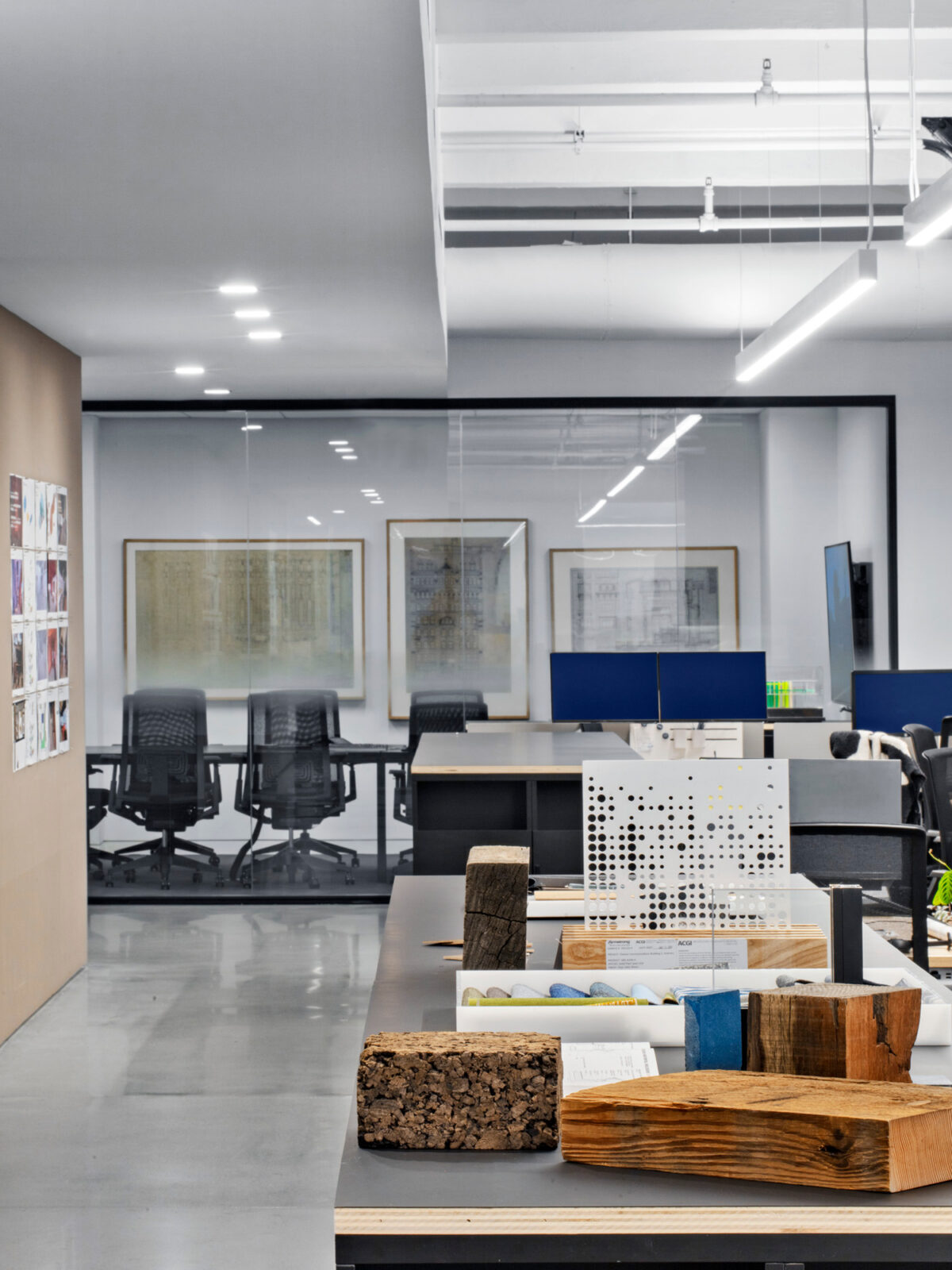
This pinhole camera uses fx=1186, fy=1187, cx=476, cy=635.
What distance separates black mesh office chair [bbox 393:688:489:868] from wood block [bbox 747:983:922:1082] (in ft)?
17.8

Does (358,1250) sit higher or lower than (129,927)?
higher

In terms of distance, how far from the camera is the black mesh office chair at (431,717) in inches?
272

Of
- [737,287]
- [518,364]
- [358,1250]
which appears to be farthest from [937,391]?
[358,1250]

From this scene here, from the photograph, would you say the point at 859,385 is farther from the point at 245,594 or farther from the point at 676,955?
the point at 676,955

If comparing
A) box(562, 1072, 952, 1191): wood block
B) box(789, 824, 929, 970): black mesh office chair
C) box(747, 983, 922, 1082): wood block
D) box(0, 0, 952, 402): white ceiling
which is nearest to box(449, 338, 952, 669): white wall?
box(0, 0, 952, 402): white ceiling

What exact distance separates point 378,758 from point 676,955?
16.3 feet

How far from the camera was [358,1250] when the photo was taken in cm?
127

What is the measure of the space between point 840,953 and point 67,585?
175 inches

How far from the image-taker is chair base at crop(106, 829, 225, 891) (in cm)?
689

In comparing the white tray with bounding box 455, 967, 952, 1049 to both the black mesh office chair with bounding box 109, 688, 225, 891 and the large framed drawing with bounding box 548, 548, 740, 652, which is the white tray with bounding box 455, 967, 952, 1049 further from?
the black mesh office chair with bounding box 109, 688, 225, 891

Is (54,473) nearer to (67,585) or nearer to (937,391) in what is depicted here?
(67,585)

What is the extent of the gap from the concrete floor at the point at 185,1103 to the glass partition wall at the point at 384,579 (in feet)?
3.16

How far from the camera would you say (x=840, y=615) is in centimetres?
687

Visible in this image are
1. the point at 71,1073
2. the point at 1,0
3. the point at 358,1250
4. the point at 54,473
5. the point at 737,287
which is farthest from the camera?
the point at 737,287
